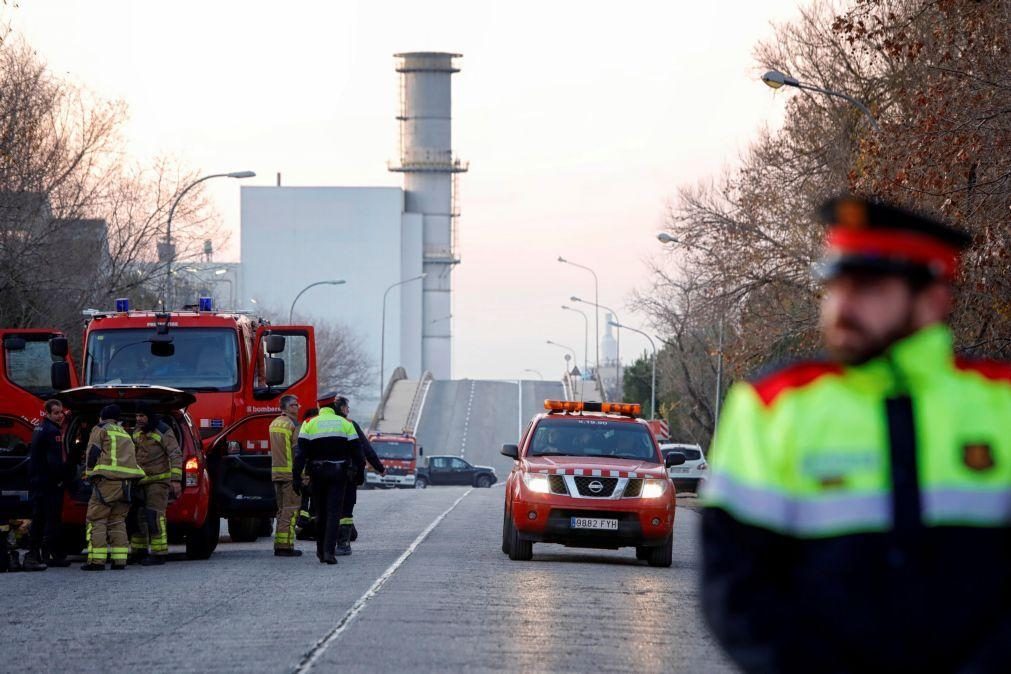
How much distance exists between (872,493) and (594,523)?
52.5ft

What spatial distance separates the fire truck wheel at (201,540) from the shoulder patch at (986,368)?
17.2 meters

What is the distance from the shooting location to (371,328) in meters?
129

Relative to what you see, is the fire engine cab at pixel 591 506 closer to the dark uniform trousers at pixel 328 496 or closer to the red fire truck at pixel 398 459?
the dark uniform trousers at pixel 328 496

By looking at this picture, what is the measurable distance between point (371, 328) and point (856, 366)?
126 metres

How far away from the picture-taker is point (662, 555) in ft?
64.0

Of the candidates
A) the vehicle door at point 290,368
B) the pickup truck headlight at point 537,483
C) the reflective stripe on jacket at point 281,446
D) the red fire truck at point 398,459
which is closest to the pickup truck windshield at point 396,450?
the red fire truck at point 398,459

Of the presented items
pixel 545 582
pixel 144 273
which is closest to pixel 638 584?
pixel 545 582

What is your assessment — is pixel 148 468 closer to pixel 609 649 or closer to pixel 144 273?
pixel 609 649

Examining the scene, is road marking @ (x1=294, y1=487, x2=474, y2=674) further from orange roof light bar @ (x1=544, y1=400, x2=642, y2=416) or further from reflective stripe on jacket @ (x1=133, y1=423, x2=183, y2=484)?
reflective stripe on jacket @ (x1=133, y1=423, x2=183, y2=484)

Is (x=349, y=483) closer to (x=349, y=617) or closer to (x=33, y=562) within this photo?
(x=33, y=562)

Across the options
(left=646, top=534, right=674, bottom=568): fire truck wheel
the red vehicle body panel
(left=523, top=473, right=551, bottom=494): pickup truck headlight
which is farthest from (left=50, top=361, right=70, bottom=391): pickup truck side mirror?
(left=646, top=534, right=674, bottom=568): fire truck wheel

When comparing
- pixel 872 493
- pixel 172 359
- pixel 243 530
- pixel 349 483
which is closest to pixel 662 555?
pixel 349 483

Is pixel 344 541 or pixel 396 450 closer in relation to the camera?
pixel 344 541

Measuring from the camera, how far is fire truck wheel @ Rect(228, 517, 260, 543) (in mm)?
24641
